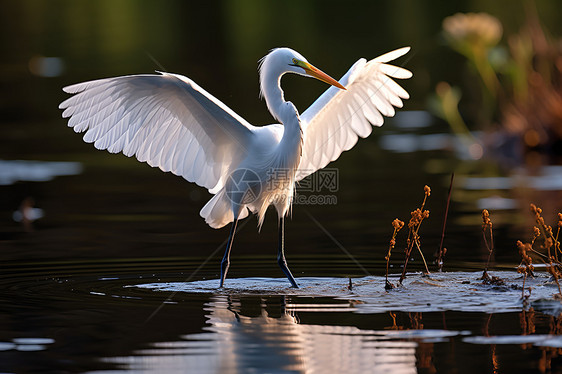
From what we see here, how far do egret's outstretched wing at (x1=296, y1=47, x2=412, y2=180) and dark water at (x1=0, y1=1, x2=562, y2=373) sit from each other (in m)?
0.98

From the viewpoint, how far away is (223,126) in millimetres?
8148

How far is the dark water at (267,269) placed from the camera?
5848 mm

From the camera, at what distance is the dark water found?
19.2ft

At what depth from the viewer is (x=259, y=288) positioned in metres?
8.06

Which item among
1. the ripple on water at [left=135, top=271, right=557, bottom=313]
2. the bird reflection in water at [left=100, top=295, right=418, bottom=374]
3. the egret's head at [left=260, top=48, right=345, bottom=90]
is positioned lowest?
the bird reflection in water at [left=100, top=295, right=418, bottom=374]

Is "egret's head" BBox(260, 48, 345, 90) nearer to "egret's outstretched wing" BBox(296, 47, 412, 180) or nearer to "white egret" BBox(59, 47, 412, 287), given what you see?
"white egret" BBox(59, 47, 412, 287)

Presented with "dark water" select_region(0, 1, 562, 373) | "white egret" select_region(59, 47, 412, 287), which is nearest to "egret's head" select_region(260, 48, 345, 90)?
"white egret" select_region(59, 47, 412, 287)

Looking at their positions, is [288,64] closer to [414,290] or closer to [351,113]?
[351,113]

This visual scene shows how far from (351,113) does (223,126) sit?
1.79 m

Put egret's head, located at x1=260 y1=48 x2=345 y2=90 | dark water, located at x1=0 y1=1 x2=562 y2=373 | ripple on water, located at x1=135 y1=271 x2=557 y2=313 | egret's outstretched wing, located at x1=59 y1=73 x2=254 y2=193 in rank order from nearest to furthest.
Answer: dark water, located at x1=0 y1=1 x2=562 y2=373 < ripple on water, located at x1=135 y1=271 x2=557 y2=313 < egret's outstretched wing, located at x1=59 y1=73 x2=254 y2=193 < egret's head, located at x1=260 y1=48 x2=345 y2=90

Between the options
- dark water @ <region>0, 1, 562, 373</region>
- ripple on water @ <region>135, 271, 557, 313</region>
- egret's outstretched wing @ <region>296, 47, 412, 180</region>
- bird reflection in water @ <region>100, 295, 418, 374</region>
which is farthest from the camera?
egret's outstretched wing @ <region>296, 47, 412, 180</region>

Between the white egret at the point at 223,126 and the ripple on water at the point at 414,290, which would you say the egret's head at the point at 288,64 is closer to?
the white egret at the point at 223,126

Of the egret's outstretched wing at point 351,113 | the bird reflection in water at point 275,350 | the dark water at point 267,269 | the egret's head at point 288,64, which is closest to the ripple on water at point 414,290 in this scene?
the dark water at point 267,269

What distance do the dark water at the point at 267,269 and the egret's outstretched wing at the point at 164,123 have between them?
662 mm
